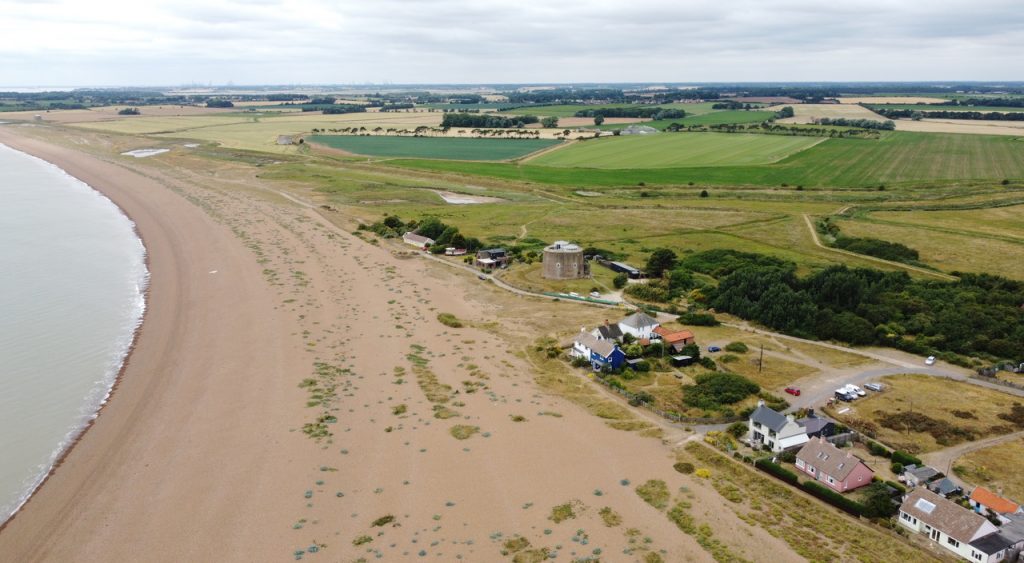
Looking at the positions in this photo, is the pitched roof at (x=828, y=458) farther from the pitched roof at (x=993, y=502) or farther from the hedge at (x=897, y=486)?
the pitched roof at (x=993, y=502)

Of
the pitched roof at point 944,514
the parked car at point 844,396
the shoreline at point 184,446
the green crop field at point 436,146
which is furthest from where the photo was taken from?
the green crop field at point 436,146

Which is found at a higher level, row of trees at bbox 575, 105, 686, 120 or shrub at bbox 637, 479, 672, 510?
row of trees at bbox 575, 105, 686, 120

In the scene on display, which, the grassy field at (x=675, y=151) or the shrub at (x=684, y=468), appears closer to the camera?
the shrub at (x=684, y=468)

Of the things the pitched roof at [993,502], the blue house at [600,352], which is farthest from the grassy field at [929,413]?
the blue house at [600,352]

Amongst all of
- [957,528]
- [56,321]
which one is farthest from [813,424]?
[56,321]

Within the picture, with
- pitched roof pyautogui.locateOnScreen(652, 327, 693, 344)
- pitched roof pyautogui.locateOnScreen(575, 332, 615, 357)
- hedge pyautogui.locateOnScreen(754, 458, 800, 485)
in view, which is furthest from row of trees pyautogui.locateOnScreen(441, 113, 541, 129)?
hedge pyautogui.locateOnScreen(754, 458, 800, 485)

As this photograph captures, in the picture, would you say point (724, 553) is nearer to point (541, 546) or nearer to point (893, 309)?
point (541, 546)

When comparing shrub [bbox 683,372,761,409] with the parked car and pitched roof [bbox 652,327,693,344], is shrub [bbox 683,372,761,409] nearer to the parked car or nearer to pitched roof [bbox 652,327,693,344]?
the parked car
